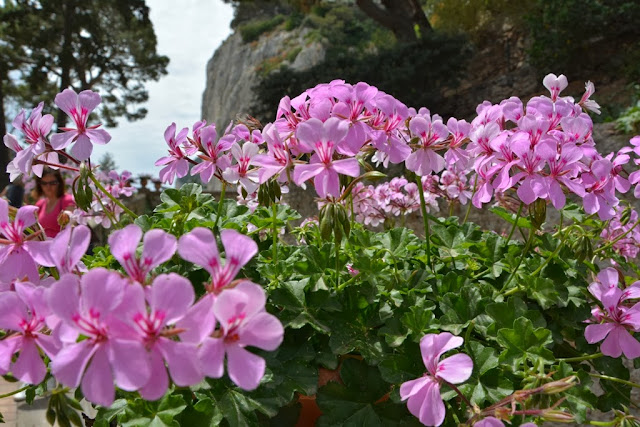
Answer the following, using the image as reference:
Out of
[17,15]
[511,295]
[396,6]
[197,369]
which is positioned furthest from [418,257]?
[17,15]

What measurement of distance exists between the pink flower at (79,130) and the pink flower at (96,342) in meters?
0.37

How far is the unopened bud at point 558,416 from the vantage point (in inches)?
21.6

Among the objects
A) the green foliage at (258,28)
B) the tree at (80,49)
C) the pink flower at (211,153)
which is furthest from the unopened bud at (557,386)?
the green foliage at (258,28)

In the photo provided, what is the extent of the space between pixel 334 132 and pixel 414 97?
7920 millimetres

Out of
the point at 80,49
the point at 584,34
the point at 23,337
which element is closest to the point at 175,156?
the point at 23,337

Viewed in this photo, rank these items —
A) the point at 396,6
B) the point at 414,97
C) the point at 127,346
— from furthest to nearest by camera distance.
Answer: the point at 396,6
the point at 414,97
the point at 127,346

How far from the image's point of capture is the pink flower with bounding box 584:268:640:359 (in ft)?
2.71

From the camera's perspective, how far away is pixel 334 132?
0.66 meters

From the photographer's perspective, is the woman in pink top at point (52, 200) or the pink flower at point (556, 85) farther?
the woman in pink top at point (52, 200)

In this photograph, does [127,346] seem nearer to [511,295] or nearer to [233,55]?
[511,295]

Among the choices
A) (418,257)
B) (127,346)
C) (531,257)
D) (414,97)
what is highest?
(127,346)

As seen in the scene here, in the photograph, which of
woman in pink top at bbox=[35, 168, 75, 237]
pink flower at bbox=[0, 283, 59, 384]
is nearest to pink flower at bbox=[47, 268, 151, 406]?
pink flower at bbox=[0, 283, 59, 384]

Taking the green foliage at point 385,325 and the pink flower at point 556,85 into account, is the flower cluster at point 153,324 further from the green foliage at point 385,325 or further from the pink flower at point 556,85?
the pink flower at point 556,85

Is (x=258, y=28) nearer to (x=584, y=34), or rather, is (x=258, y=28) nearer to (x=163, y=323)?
(x=584, y=34)
